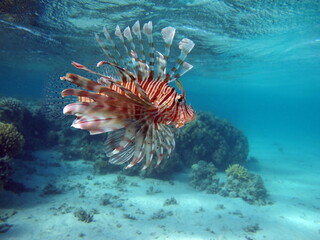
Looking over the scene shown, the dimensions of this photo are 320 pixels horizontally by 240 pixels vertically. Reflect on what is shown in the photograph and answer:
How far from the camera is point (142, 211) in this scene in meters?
7.11

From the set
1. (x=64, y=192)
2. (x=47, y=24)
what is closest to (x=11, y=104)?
(x=64, y=192)

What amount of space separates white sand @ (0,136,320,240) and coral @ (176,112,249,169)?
149cm

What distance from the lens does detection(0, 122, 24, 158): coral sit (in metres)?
5.95

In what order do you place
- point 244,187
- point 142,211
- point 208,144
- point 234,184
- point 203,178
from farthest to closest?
1. point 208,144
2. point 203,178
3. point 234,184
4. point 244,187
5. point 142,211

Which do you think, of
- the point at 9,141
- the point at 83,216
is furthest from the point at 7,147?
the point at 83,216

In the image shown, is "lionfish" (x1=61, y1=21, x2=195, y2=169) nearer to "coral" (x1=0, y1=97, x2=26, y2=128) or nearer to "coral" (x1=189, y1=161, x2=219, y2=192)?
"coral" (x1=189, y1=161, x2=219, y2=192)

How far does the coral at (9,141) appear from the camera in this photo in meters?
5.95

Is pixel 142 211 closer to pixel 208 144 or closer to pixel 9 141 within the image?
pixel 9 141

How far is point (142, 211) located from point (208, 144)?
615 cm

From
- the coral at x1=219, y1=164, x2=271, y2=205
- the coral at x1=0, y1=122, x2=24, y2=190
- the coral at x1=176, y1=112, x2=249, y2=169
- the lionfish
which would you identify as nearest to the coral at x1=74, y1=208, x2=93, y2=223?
the coral at x1=0, y1=122, x2=24, y2=190

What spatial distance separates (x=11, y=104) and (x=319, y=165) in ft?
69.0

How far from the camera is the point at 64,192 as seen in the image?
7.73 m

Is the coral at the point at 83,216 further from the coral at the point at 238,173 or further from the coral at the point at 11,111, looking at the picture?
the coral at the point at 238,173

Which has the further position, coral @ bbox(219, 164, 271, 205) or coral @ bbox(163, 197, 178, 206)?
coral @ bbox(219, 164, 271, 205)
